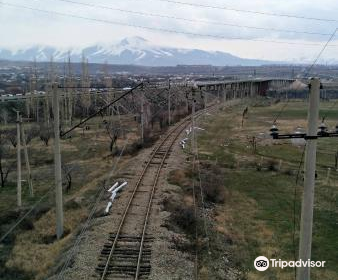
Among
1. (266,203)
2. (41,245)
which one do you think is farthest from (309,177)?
(266,203)

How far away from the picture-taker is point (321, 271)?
13.1 meters

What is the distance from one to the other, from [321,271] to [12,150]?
31639mm

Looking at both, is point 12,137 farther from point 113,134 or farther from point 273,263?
point 273,263

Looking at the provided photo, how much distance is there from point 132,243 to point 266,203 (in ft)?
29.4

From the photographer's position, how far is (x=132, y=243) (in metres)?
13.0

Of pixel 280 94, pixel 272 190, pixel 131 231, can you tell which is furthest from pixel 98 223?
pixel 280 94

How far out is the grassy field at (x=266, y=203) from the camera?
46.4ft

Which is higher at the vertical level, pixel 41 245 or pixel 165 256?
pixel 165 256

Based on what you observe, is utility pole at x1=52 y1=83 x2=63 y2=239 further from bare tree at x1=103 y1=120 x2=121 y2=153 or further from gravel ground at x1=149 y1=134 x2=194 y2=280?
bare tree at x1=103 y1=120 x2=121 y2=153

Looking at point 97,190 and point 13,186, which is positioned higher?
point 97,190

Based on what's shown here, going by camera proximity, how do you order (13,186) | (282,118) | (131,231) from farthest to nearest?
(282,118), (13,186), (131,231)

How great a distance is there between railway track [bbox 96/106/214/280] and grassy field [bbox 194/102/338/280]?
2006 millimetres

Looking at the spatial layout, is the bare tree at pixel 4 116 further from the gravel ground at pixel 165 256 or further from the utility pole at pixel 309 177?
the utility pole at pixel 309 177

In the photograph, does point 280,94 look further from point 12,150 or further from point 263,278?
point 263,278
